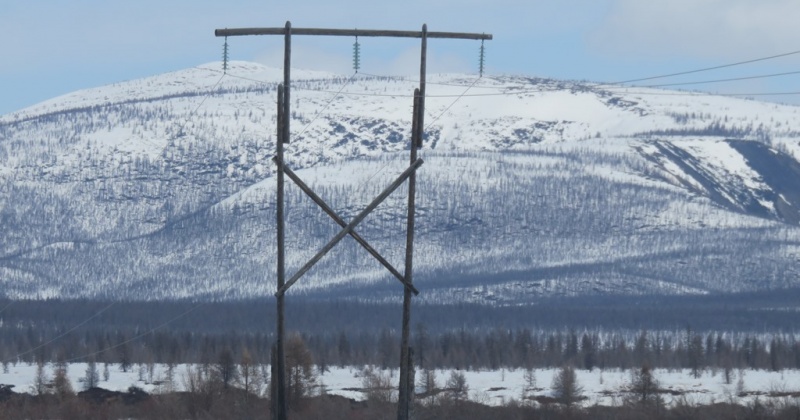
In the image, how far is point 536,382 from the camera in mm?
124562

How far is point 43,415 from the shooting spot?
240ft

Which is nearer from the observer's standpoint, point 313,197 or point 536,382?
point 313,197

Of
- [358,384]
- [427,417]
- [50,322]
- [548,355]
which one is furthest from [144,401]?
[50,322]

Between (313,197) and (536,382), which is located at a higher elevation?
(313,197)

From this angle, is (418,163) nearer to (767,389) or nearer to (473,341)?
(767,389)

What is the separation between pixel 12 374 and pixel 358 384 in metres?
31.8

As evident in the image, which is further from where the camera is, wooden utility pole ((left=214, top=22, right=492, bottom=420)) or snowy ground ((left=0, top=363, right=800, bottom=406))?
snowy ground ((left=0, top=363, right=800, bottom=406))

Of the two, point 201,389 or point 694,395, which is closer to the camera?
point 201,389

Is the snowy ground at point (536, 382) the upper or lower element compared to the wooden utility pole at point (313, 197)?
lower

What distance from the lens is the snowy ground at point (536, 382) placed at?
10375 centimetres

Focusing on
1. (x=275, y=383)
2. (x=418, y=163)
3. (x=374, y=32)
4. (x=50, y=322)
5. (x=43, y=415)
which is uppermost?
(x=374, y=32)

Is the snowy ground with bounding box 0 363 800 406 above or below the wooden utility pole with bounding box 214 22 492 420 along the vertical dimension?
below

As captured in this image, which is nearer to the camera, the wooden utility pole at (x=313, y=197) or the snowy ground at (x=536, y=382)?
the wooden utility pole at (x=313, y=197)

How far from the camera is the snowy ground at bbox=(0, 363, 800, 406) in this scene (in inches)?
4085
